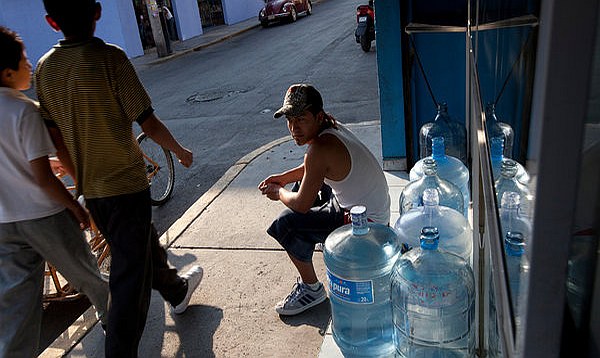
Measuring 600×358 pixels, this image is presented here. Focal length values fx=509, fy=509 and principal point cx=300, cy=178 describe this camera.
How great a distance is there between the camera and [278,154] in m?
6.38

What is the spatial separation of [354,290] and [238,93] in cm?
923

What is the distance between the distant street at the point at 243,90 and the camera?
724 cm

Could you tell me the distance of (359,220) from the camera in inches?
96.4

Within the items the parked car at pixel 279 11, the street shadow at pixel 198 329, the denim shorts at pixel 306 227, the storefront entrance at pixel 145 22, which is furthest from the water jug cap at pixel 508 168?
the parked car at pixel 279 11

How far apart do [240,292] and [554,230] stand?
3.26 m

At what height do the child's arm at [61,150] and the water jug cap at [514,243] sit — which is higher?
the water jug cap at [514,243]

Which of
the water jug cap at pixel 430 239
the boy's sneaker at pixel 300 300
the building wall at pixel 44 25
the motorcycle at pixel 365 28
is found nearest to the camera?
the water jug cap at pixel 430 239

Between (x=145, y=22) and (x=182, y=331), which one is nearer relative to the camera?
(x=182, y=331)

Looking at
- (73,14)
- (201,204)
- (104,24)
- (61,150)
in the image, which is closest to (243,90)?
(201,204)

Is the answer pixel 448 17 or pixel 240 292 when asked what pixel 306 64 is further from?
pixel 240 292

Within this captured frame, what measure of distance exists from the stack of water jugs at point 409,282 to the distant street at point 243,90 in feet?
8.50

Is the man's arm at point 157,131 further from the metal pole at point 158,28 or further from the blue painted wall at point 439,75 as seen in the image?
the metal pole at point 158,28

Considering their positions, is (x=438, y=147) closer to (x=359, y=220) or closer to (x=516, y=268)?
(x=359, y=220)

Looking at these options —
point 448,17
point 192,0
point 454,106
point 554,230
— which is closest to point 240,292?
point 454,106
